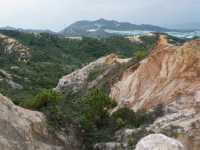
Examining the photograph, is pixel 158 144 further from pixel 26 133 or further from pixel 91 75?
pixel 91 75

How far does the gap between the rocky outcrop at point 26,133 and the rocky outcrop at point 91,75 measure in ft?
92.4

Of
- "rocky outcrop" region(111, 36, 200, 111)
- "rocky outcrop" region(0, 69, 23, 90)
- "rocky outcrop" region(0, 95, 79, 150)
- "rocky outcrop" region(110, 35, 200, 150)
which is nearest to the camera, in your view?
"rocky outcrop" region(0, 95, 79, 150)

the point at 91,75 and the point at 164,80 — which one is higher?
the point at 164,80

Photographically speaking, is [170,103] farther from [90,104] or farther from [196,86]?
[90,104]

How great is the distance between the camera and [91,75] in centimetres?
6394

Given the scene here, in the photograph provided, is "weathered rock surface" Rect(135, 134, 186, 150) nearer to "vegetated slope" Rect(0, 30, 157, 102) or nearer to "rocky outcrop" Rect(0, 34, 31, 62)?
"vegetated slope" Rect(0, 30, 157, 102)

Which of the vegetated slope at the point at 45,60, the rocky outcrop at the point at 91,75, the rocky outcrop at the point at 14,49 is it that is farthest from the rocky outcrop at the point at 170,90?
the rocky outcrop at the point at 14,49

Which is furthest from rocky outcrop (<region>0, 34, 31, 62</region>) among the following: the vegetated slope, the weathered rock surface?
the weathered rock surface

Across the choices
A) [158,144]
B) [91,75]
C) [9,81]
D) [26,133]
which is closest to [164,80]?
[26,133]

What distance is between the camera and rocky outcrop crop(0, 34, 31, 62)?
157613 millimetres

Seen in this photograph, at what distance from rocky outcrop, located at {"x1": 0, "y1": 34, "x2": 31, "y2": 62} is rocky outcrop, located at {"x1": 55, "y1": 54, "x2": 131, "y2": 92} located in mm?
86932

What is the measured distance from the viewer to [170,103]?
34.5 metres

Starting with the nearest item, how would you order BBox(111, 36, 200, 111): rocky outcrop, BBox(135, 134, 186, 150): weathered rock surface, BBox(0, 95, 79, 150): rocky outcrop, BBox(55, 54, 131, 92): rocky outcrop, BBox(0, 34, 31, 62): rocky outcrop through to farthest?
BBox(135, 134, 186, 150): weathered rock surface
BBox(0, 95, 79, 150): rocky outcrop
BBox(111, 36, 200, 111): rocky outcrop
BBox(55, 54, 131, 92): rocky outcrop
BBox(0, 34, 31, 62): rocky outcrop

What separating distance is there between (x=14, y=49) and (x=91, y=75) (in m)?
103
